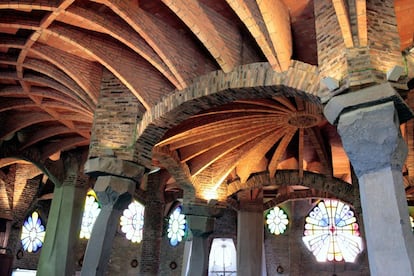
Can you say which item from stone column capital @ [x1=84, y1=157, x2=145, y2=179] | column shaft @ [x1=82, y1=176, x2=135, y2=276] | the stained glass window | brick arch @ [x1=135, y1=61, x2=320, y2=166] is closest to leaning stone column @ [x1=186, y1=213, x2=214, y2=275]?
column shaft @ [x1=82, y1=176, x2=135, y2=276]

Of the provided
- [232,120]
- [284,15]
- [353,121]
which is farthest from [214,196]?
[353,121]

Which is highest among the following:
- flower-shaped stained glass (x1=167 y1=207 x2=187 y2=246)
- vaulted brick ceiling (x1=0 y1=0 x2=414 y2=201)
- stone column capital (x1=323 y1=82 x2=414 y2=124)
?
vaulted brick ceiling (x1=0 y1=0 x2=414 y2=201)

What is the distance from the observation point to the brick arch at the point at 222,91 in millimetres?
6793

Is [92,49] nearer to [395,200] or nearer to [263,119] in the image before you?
[263,119]

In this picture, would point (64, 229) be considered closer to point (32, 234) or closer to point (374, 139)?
point (32, 234)

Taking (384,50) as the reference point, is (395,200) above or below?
below

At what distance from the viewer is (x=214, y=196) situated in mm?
13742

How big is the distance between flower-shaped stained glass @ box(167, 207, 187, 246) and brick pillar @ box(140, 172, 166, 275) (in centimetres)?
252

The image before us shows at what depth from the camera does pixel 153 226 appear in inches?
725

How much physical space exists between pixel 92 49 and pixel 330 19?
495 cm

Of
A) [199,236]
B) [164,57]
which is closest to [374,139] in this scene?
[164,57]

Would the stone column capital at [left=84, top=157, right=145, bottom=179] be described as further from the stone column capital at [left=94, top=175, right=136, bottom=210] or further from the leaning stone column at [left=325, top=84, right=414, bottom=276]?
the leaning stone column at [left=325, top=84, right=414, bottom=276]

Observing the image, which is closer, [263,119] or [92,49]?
[92,49]

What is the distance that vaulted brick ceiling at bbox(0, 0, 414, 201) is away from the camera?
7.50 metres
